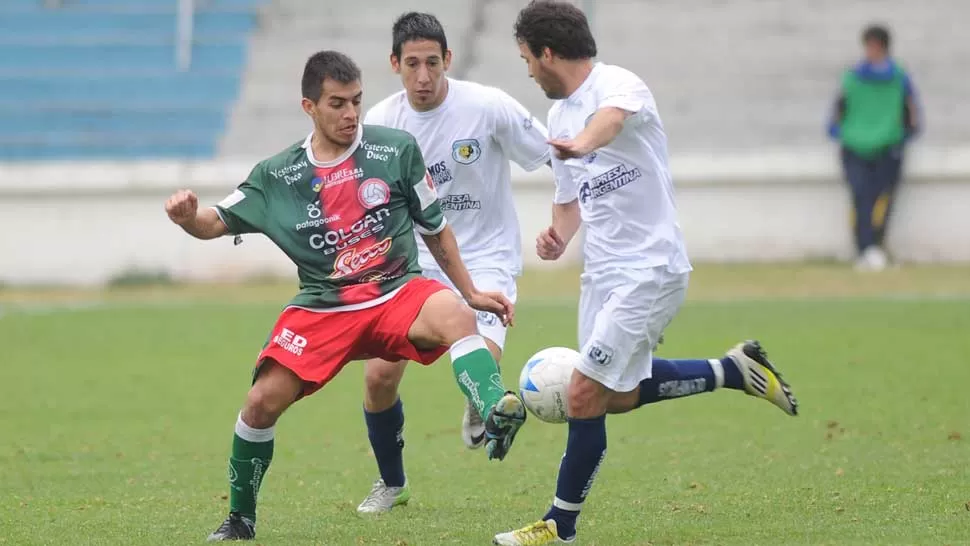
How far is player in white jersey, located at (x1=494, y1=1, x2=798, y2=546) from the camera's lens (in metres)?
6.30

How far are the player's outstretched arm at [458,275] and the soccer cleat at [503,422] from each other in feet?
2.43

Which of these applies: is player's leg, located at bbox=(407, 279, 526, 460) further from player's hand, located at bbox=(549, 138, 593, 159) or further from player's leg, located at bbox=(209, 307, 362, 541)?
player's hand, located at bbox=(549, 138, 593, 159)

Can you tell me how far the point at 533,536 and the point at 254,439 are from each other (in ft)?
4.05

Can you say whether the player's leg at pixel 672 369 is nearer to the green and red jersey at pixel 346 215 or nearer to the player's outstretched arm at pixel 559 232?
the player's outstretched arm at pixel 559 232

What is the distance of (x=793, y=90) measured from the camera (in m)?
23.3

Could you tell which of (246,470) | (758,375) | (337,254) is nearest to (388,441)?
(246,470)

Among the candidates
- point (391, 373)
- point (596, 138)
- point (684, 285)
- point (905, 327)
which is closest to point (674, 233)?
point (684, 285)

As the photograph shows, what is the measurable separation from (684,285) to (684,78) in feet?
57.7

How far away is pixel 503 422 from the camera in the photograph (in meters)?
5.65

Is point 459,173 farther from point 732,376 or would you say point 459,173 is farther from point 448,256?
point 732,376

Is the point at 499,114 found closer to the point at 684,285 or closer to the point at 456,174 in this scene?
the point at 456,174

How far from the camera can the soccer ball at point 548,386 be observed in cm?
682

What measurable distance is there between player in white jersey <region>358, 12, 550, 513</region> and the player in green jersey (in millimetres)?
1090

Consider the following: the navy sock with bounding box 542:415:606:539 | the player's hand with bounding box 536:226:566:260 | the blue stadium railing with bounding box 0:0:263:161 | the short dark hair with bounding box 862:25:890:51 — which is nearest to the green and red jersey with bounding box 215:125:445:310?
the player's hand with bounding box 536:226:566:260
